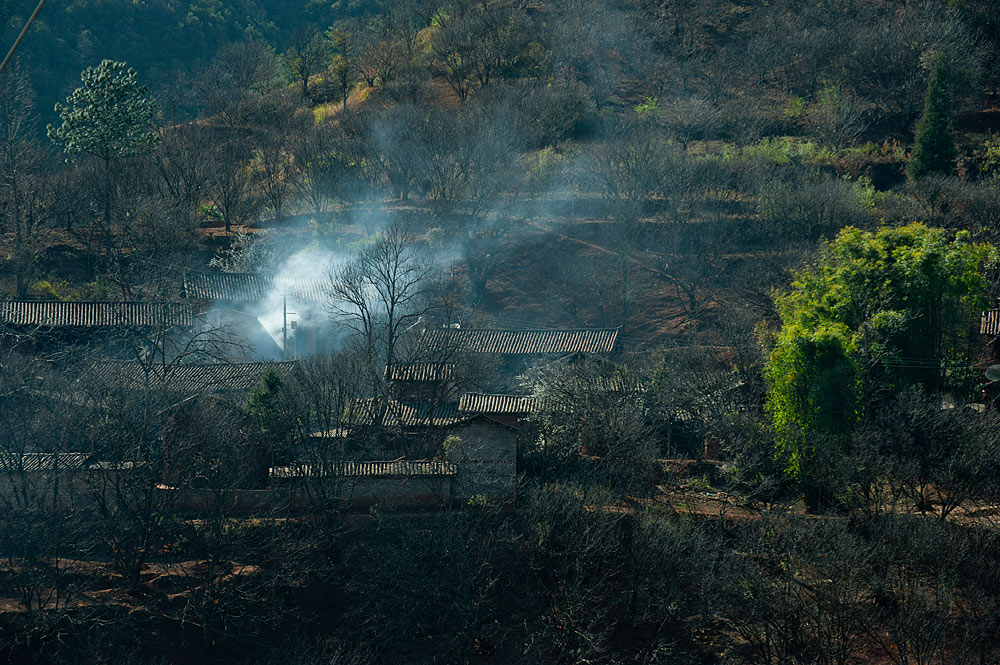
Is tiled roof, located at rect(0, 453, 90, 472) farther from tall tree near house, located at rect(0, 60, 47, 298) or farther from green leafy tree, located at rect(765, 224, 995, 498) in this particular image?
green leafy tree, located at rect(765, 224, 995, 498)

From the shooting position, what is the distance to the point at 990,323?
102ft

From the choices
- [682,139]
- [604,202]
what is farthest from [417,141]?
[682,139]

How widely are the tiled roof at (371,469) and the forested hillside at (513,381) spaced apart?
4.2 inches

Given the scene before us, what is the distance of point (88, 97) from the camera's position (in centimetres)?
4328

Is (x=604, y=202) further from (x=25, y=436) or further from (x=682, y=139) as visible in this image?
(x=25, y=436)

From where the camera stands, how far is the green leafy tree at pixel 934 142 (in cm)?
4516

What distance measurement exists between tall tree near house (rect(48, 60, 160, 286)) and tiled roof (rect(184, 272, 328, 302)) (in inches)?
330

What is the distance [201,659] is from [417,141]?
3335 cm

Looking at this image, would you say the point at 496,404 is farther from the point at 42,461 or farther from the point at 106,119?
the point at 106,119

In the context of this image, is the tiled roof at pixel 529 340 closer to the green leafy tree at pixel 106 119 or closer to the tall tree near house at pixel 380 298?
the tall tree near house at pixel 380 298

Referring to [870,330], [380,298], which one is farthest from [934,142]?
[380,298]

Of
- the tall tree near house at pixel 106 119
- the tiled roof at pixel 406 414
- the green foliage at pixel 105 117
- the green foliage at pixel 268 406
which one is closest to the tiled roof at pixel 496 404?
the tiled roof at pixel 406 414

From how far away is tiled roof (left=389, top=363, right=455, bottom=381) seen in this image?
28.2 meters

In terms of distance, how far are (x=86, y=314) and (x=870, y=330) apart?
84.5 ft
